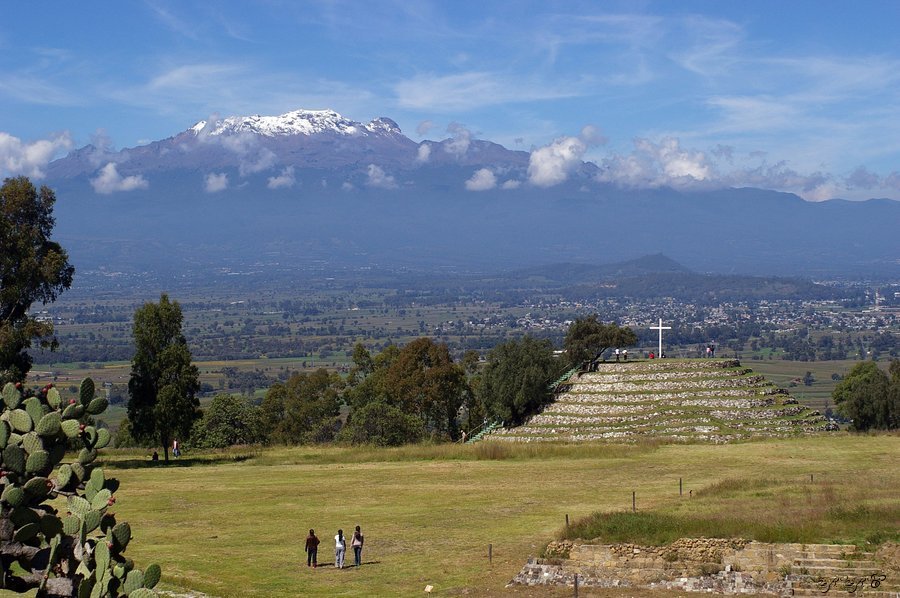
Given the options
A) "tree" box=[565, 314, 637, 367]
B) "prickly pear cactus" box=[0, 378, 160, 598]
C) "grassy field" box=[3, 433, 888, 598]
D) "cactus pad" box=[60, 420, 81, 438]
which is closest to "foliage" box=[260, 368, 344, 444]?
"tree" box=[565, 314, 637, 367]

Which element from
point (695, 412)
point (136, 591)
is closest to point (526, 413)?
point (695, 412)

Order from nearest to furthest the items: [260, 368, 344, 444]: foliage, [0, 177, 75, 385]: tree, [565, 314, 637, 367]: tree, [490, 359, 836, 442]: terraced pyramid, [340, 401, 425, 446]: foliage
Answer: [0, 177, 75, 385]: tree, [490, 359, 836, 442]: terraced pyramid, [340, 401, 425, 446]: foliage, [565, 314, 637, 367]: tree, [260, 368, 344, 444]: foliage

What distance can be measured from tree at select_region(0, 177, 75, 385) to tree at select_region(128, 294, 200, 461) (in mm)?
5179

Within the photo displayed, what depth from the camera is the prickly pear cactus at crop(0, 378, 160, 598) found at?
13.0 m

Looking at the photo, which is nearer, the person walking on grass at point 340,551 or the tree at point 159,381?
the person walking on grass at point 340,551

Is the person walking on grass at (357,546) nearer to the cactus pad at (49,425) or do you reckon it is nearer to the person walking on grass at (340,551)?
the person walking on grass at (340,551)

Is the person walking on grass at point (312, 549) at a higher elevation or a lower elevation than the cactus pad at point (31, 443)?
lower

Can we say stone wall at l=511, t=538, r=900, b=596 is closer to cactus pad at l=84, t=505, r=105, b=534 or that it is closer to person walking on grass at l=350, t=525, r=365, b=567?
person walking on grass at l=350, t=525, r=365, b=567

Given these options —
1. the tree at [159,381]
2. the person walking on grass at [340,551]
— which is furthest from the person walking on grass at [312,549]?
the tree at [159,381]

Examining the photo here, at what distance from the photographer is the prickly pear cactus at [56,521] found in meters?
13.0

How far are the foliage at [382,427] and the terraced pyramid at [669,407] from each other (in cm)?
666

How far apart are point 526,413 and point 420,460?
1345cm

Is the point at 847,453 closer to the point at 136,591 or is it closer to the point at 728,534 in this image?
the point at 728,534

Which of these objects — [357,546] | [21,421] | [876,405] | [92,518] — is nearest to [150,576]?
[92,518]
